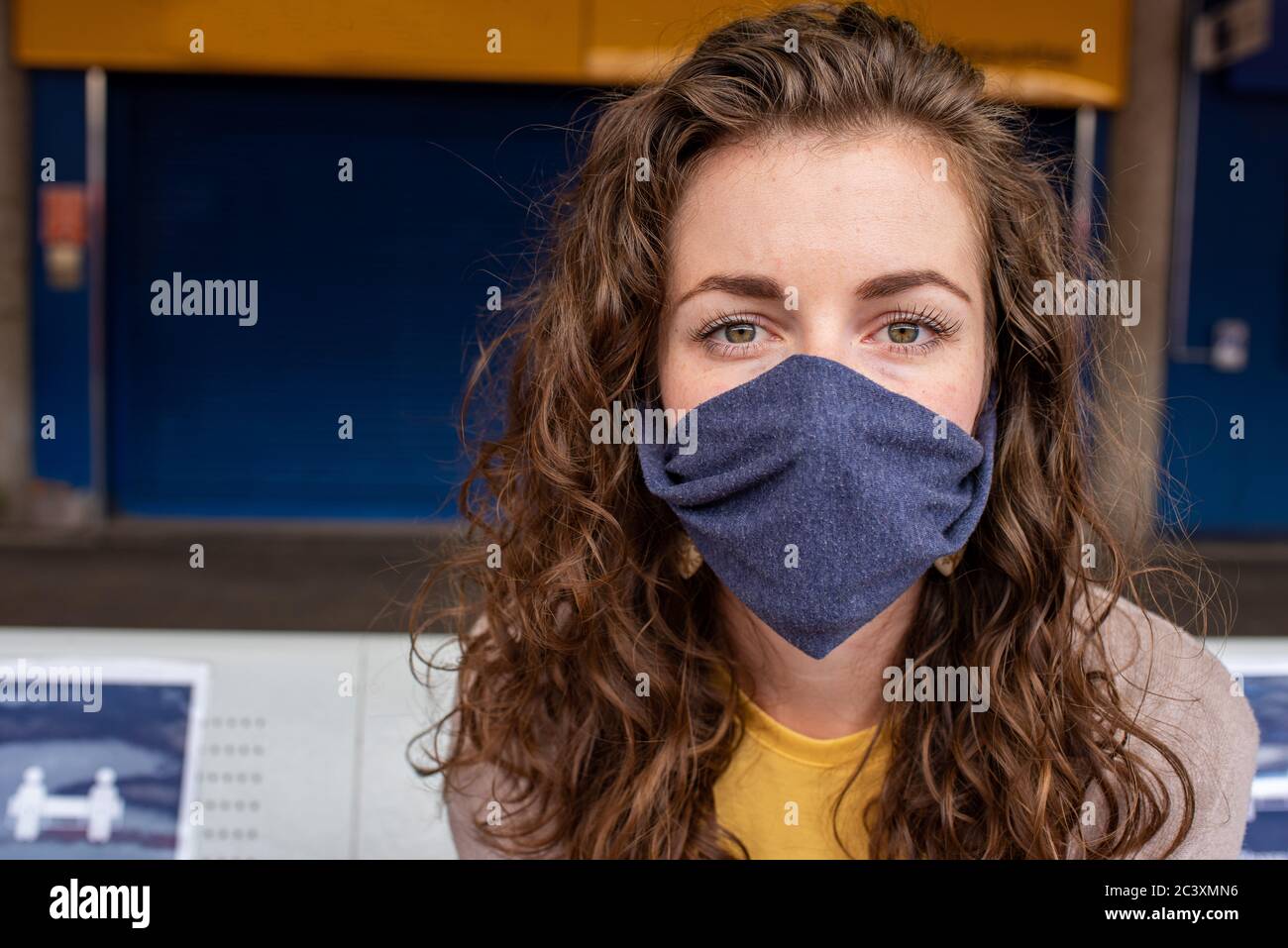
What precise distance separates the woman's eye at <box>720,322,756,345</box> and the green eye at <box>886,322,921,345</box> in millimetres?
149

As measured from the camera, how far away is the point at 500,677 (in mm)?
1521

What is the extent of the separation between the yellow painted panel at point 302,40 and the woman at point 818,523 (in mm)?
5537

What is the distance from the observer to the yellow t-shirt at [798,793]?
1.39 meters

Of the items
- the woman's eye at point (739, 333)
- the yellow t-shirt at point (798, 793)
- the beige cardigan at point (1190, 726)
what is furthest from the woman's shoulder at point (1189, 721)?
the woman's eye at point (739, 333)

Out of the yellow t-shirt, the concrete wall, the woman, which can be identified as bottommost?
the yellow t-shirt

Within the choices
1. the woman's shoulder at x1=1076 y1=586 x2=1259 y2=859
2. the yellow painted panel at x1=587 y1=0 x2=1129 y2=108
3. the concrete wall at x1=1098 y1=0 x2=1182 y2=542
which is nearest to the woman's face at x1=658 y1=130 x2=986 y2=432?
the woman's shoulder at x1=1076 y1=586 x2=1259 y2=859

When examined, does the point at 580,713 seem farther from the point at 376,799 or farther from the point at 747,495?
the point at 376,799

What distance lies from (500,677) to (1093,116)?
6.56m

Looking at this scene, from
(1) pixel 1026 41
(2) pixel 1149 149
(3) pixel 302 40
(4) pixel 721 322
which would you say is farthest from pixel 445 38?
(4) pixel 721 322

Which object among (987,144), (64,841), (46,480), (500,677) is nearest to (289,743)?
(64,841)

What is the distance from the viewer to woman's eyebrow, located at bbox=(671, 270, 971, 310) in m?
1.22

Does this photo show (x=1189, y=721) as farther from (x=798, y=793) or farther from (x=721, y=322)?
(x=721, y=322)

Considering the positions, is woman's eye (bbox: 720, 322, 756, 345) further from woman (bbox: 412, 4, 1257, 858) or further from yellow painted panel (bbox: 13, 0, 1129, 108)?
yellow painted panel (bbox: 13, 0, 1129, 108)
